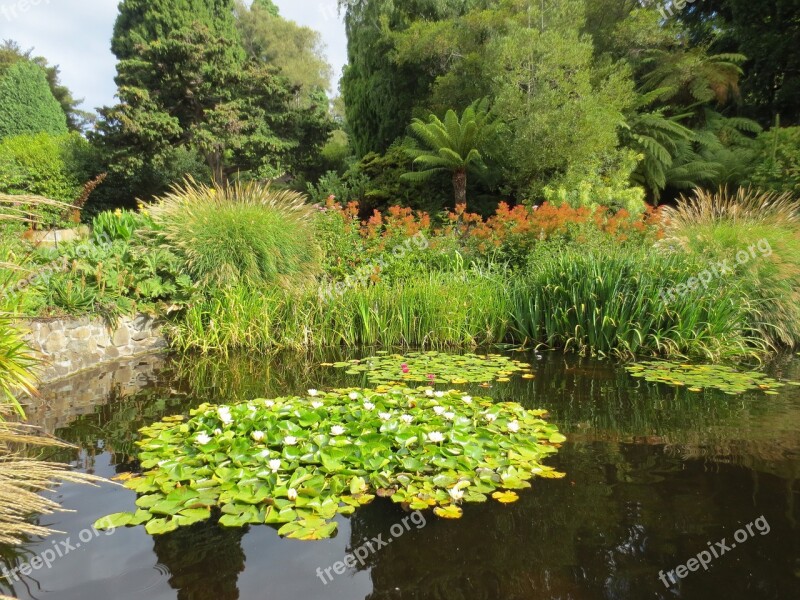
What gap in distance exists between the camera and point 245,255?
6180 millimetres

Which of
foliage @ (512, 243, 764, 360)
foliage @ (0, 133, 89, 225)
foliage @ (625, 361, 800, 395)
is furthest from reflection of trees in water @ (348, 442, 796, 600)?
foliage @ (0, 133, 89, 225)

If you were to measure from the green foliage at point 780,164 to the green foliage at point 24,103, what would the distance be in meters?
21.2

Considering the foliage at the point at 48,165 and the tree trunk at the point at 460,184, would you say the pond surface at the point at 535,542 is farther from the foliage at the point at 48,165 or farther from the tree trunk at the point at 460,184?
the foliage at the point at 48,165

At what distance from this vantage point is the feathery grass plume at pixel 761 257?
5762 mm

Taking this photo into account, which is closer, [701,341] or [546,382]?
[546,382]

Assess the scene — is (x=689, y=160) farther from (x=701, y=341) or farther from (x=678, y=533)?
(x=678, y=533)

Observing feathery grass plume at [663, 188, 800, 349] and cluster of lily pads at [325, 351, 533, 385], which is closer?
cluster of lily pads at [325, 351, 533, 385]

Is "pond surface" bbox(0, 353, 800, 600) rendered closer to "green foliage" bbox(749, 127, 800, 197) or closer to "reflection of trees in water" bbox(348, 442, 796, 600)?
"reflection of trees in water" bbox(348, 442, 796, 600)

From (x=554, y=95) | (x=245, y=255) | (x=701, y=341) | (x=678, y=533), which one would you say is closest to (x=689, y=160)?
(x=554, y=95)

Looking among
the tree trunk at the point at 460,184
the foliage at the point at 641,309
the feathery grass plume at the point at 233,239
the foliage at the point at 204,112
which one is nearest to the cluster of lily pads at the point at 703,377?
the foliage at the point at 641,309

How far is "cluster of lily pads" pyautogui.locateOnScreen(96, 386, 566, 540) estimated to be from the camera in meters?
2.38

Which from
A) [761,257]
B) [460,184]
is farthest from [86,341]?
[460,184]

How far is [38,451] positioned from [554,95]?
10.7 metres

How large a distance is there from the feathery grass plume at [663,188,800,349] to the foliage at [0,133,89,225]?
1400 centimetres
